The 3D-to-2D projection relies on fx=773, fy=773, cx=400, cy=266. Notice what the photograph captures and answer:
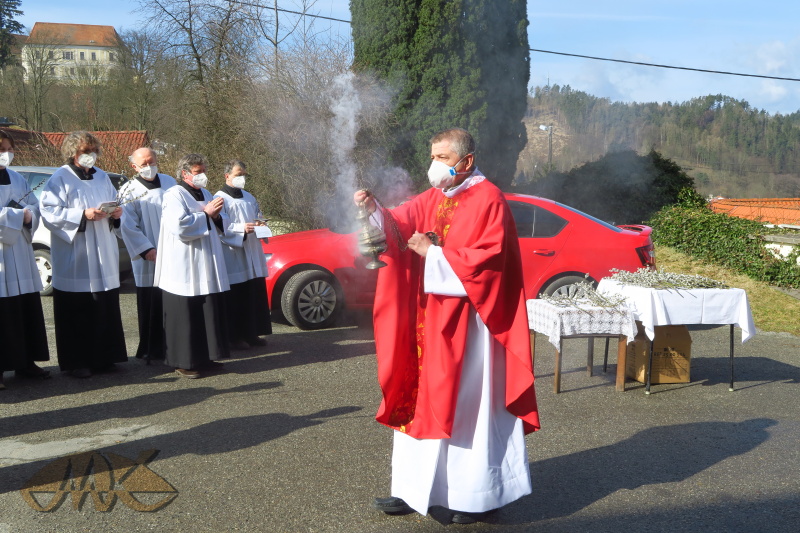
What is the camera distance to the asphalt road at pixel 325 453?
4.18 meters

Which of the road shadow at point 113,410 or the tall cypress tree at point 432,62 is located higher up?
the tall cypress tree at point 432,62

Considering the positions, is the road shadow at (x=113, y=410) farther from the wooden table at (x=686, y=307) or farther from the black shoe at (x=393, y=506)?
the wooden table at (x=686, y=307)

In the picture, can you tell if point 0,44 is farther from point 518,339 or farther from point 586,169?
point 518,339

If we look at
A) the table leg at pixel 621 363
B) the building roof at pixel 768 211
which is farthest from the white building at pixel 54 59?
the table leg at pixel 621 363

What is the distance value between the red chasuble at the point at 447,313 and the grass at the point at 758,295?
195 inches

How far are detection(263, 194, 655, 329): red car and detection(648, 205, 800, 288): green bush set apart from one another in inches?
190

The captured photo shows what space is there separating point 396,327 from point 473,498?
97cm

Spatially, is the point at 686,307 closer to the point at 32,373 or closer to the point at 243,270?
the point at 243,270

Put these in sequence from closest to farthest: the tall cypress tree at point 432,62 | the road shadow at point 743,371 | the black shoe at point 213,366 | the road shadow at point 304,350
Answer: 1. the black shoe at point 213,366
2. the road shadow at point 743,371
3. the road shadow at point 304,350
4. the tall cypress tree at point 432,62

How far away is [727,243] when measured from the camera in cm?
1451

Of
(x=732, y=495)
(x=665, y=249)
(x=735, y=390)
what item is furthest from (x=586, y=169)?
(x=732, y=495)

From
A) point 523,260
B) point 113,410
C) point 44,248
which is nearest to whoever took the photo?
point 113,410

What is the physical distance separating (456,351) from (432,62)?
44.1 feet

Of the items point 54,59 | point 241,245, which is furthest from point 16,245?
point 54,59
